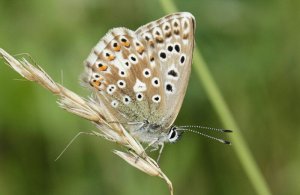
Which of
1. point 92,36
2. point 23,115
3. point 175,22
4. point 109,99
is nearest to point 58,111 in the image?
point 23,115

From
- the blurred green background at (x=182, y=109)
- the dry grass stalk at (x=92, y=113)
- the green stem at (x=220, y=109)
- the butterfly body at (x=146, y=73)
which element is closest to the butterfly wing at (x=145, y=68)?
the butterfly body at (x=146, y=73)

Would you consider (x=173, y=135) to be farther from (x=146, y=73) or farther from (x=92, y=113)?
(x=92, y=113)

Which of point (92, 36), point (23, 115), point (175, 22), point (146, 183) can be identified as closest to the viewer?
point (175, 22)

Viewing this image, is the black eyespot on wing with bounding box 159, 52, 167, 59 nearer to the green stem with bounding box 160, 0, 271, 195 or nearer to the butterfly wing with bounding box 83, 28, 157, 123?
the butterfly wing with bounding box 83, 28, 157, 123

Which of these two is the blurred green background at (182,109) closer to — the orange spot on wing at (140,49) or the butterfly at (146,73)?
the butterfly at (146,73)

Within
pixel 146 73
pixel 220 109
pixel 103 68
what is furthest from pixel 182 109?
pixel 103 68

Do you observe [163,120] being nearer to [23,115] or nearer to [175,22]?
[175,22]

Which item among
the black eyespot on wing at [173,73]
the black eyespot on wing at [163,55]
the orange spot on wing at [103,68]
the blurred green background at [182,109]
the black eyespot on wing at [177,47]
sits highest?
the black eyespot on wing at [177,47]

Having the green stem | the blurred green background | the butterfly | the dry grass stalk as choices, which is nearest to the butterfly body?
the butterfly
